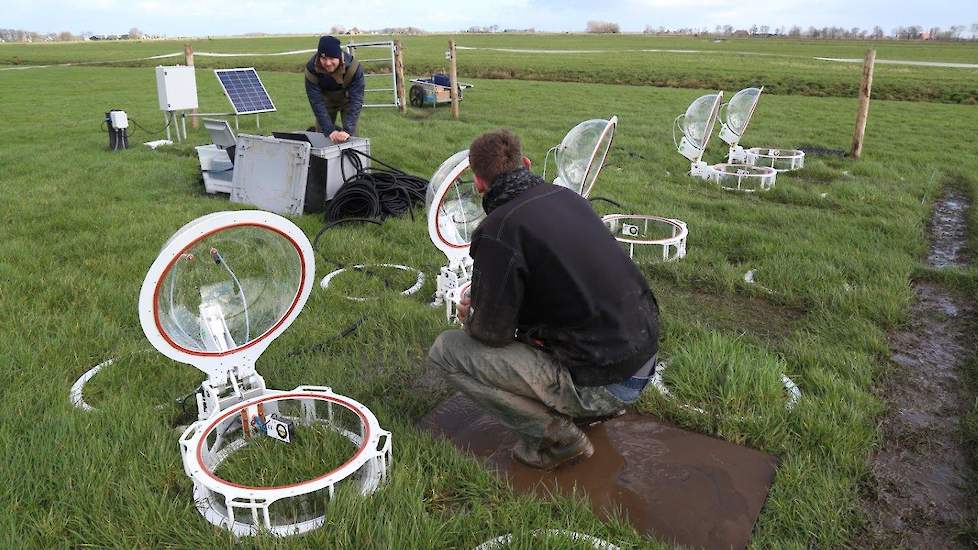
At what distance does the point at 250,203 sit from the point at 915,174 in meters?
9.03

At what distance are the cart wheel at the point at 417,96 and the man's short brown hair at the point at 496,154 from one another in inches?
565

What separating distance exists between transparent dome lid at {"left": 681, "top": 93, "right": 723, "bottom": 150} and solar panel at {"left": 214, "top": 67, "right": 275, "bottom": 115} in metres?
7.23

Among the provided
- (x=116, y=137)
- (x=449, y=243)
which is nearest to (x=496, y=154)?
(x=449, y=243)

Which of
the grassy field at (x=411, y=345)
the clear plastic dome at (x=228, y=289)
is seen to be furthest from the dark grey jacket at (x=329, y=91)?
the clear plastic dome at (x=228, y=289)

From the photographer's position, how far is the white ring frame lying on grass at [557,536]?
7.83 ft

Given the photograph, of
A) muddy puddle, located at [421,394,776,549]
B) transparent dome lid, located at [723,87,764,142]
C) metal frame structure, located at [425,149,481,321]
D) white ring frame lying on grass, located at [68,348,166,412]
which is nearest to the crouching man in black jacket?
muddy puddle, located at [421,394,776,549]

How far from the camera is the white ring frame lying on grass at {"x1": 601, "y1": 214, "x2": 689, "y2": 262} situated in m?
5.65

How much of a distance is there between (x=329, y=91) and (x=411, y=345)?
4641mm

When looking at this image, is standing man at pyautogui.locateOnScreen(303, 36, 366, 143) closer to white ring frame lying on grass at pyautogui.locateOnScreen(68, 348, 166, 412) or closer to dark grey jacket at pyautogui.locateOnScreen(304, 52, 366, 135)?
dark grey jacket at pyautogui.locateOnScreen(304, 52, 366, 135)

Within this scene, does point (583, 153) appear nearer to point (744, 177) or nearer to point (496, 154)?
point (496, 154)

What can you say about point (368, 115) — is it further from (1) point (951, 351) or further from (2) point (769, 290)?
(1) point (951, 351)

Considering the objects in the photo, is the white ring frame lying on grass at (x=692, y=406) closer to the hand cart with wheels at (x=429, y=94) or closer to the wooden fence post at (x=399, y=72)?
the wooden fence post at (x=399, y=72)

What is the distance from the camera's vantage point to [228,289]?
282cm

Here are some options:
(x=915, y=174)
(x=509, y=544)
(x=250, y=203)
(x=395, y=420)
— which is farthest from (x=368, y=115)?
(x=509, y=544)
